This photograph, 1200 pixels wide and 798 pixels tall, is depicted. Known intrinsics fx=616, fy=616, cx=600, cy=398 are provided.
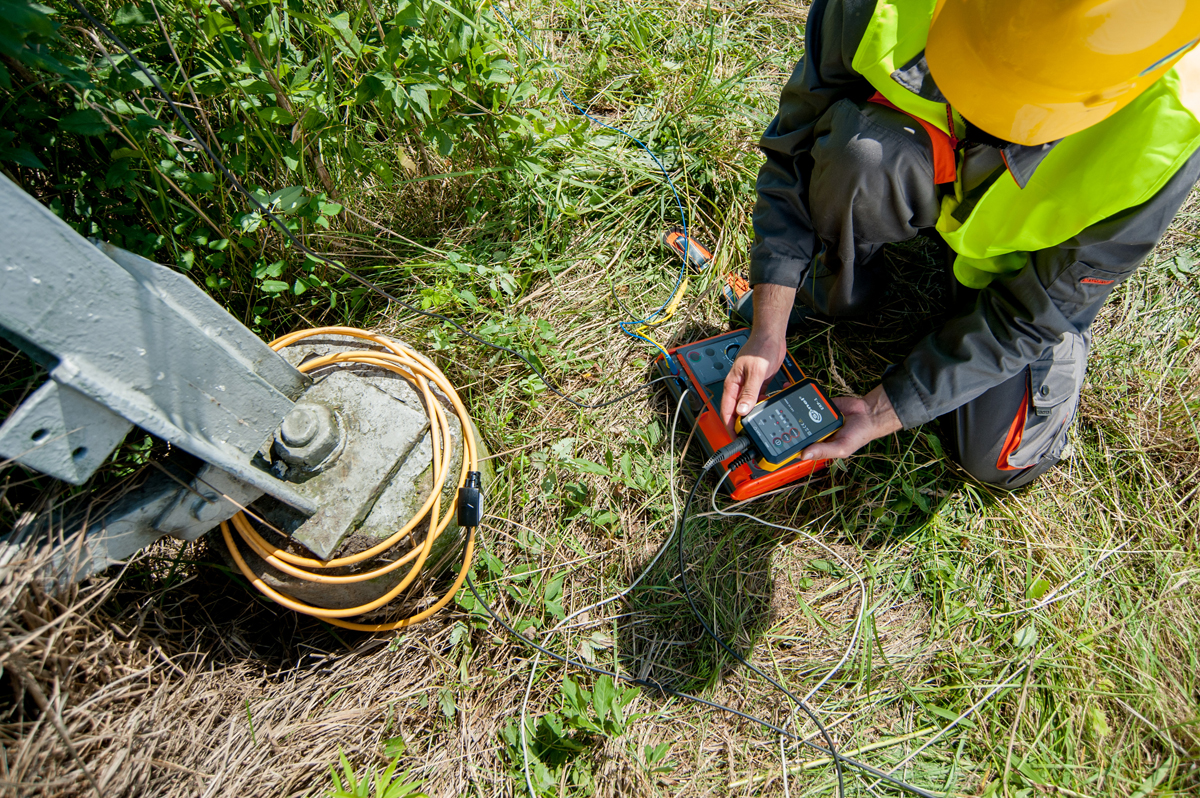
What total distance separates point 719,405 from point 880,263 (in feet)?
2.50

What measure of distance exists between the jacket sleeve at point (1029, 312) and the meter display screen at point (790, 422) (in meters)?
0.22

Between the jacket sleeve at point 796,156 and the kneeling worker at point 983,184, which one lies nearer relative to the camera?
the kneeling worker at point 983,184

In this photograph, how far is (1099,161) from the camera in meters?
1.34

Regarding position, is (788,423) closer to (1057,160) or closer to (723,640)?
(723,640)

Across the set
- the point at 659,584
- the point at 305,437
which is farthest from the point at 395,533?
the point at 659,584

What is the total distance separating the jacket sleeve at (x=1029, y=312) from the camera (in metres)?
1.38

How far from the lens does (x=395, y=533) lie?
4.91ft

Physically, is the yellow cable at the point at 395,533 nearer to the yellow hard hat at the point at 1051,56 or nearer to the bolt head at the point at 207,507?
the bolt head at the point at 207,507

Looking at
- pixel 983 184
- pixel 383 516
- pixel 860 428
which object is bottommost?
pixel 860 428

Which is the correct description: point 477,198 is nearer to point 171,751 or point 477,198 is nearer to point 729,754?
point 171,751

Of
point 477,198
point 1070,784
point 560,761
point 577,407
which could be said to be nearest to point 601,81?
point 477,198

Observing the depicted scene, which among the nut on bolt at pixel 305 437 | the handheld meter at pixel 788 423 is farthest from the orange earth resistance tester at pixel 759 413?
the nut on bolt at pixel 305 437

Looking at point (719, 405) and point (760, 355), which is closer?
point (760, 355)

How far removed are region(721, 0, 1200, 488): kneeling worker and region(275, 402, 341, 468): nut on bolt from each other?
109cm
